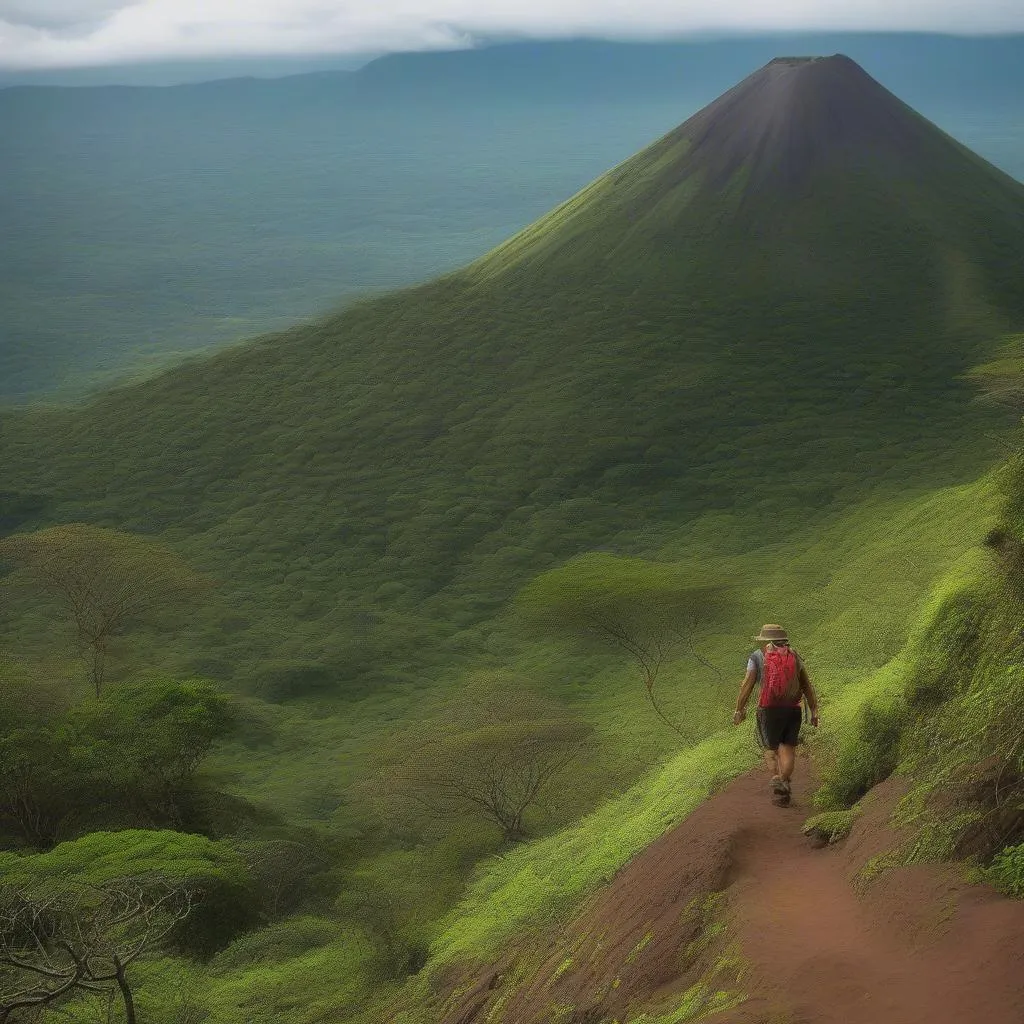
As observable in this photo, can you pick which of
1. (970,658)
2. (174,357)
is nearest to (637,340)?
(970,658)

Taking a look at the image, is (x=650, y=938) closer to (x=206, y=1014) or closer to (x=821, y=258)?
(x=206, y=1014)

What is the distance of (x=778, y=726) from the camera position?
1644cm

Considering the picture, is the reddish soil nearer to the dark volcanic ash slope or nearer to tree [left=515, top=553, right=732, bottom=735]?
tree [left=515, top=553, right=732, bottom=735]

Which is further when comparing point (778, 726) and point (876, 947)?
point (778, 726)

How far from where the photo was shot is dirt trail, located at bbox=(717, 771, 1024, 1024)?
420 inches

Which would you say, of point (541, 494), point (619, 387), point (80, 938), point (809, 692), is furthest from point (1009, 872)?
point (619, 387)

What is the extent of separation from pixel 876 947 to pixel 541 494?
201ft

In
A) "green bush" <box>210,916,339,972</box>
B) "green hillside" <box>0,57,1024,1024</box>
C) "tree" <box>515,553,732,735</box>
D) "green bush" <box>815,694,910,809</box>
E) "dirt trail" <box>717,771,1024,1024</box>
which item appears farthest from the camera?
"tree" <box>515,553,732,735</box>

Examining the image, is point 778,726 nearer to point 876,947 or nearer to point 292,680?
point 876,947

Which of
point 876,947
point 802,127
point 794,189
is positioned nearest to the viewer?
point 876,947

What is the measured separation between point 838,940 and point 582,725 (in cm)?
2542

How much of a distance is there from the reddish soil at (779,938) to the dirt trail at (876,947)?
0.05ft

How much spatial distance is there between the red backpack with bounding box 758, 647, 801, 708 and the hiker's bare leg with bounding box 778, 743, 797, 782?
0.64 metres

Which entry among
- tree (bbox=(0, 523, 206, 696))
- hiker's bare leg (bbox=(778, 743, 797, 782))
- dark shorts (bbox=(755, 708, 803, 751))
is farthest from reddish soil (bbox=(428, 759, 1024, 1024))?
tree (bbox=(0, 523, 206, 696))
